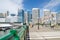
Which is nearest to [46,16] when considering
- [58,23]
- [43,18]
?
[43,18]

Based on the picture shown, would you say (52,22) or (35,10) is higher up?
(35,10)

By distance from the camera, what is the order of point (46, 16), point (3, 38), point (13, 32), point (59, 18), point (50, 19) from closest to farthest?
point (3, 38) → point (13, 32) → point (59, 18) → point (50, 19) → point (46, 16)

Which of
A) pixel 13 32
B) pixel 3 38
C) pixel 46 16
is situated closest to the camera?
pixel 3 38

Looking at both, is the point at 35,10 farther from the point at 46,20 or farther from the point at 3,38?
the point at 3,38

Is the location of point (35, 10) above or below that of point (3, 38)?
above

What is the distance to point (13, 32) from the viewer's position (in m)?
1.40

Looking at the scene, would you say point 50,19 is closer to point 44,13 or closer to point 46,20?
point 46,20

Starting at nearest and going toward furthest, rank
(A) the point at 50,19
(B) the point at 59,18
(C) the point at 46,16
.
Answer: (B) the point at 59,18
(A) the point at 50,19
(C) the point at 46,16

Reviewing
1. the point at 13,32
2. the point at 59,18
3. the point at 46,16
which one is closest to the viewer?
the point at 13,32

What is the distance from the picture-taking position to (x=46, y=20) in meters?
54.6

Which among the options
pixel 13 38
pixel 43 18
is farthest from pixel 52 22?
pixel 13 38

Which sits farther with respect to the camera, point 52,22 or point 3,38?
point 52,22

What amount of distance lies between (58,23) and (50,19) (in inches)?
155

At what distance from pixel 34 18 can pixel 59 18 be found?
7.44 metres
